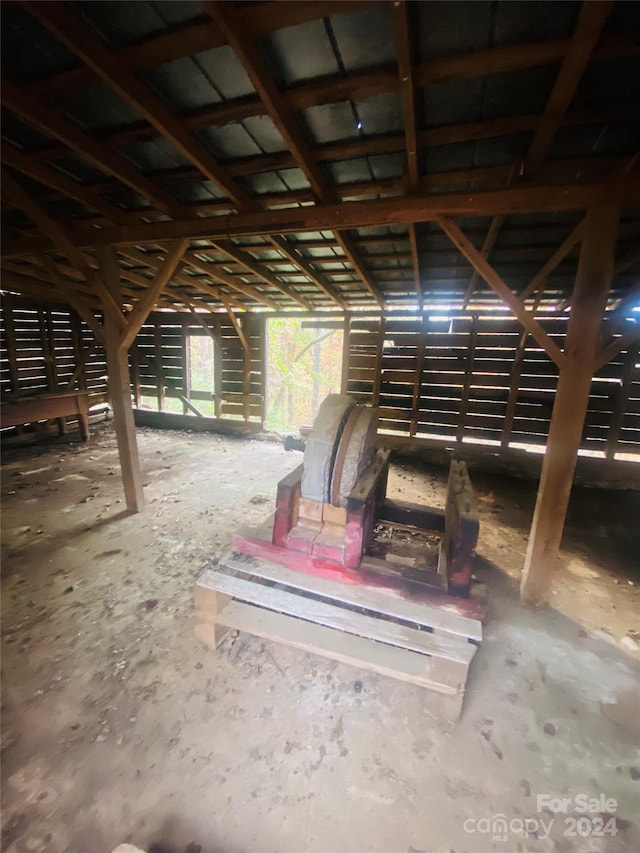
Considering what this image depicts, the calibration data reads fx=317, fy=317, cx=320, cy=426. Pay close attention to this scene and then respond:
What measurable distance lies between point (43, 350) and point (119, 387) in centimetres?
541

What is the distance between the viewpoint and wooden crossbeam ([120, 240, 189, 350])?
130 inches

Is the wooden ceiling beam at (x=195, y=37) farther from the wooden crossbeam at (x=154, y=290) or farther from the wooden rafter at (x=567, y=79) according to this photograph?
the wooden crossbeam at (x=154, y=290)

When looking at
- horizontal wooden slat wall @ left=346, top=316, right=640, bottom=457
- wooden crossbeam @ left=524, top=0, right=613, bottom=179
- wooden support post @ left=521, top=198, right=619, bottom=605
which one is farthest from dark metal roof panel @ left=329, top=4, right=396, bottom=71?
horizontal wooden slat wall @ left=346, top=316, right=640, bottom=457

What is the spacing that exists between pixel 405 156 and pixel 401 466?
4.98m

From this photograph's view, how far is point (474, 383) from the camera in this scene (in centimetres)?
620

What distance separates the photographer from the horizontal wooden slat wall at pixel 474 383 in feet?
18.2

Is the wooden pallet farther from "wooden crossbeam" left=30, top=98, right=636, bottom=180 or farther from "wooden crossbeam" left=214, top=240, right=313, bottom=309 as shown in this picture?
"wooden crossbeam" left=214, top=240, right=313, bottom=309

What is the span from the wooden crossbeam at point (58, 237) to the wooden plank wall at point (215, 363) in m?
4.48

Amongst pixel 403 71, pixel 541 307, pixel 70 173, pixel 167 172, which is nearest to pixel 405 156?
pixel 403 71

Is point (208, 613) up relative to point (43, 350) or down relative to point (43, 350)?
down

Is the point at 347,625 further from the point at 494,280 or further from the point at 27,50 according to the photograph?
the point at 27,50

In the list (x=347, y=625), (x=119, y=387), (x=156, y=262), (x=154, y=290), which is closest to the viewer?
(x=347, y=625)

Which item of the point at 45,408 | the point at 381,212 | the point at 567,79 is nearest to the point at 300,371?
the point at 45,408

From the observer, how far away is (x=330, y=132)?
217 cm
